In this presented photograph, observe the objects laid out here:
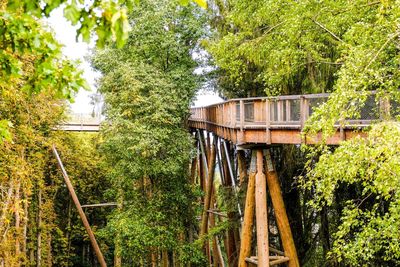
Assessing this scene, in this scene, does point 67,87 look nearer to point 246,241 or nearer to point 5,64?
point 5,64

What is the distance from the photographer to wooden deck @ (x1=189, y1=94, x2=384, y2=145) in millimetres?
7344

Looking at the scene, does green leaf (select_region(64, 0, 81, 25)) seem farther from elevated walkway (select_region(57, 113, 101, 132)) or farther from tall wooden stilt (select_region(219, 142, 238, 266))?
elevated walkway (select_region(57, 113, 101, 132))

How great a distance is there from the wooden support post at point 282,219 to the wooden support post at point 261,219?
0.35 m

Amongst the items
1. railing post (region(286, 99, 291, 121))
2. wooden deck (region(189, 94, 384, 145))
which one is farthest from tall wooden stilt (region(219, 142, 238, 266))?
railing post (region(286, 99, 291, 121))

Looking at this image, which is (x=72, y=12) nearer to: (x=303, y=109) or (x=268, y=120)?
(x=303, y=109)

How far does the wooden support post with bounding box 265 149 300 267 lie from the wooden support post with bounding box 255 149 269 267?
345 millimetres

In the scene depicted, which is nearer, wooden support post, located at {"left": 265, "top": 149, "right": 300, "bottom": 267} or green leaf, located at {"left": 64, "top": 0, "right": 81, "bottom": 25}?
green leaf, located at {"left": 64, "top": 0, "right": 81, "bottom": 25}

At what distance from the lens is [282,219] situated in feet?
29.5

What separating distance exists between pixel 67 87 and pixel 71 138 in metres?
18.7

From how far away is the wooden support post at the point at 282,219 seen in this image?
8875 millimetres

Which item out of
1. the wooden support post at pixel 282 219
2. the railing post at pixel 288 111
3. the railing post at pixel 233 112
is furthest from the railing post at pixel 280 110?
the railing post at pixel 233 112

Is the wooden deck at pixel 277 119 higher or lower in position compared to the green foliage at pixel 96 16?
lower

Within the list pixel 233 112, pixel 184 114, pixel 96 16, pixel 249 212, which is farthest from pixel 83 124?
pixel 96 16

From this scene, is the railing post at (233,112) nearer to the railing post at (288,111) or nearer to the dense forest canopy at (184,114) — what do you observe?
the dense forest canopy at (184,114)
